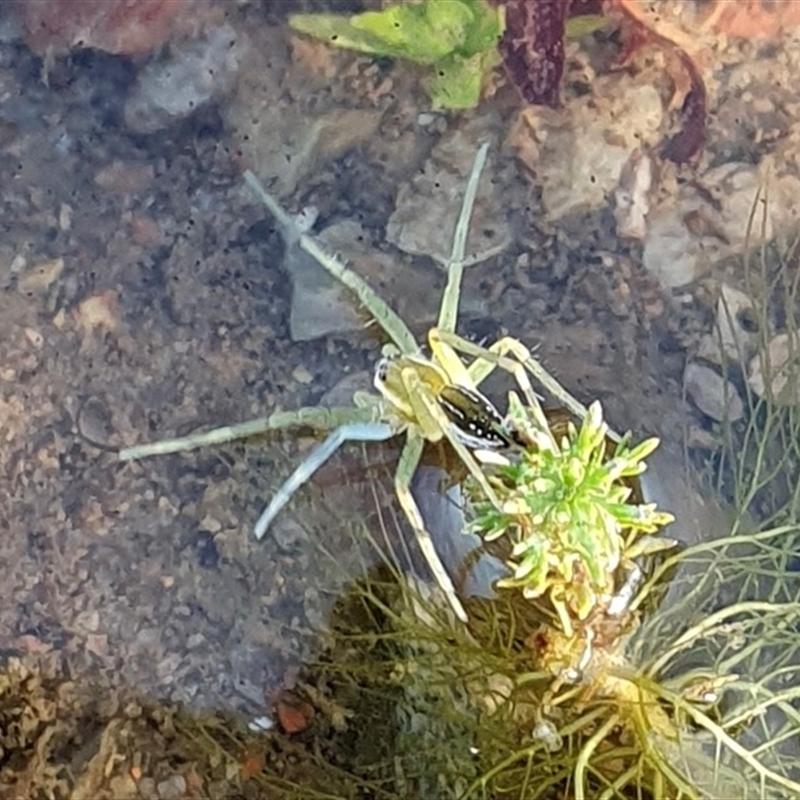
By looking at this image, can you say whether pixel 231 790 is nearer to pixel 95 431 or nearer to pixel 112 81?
pixel 95 431

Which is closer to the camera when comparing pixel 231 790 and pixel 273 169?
pixel 231 790

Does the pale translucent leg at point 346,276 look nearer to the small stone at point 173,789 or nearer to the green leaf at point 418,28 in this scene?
the green leaf at point 418,28

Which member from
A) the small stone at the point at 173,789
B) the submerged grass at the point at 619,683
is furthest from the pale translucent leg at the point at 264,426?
the small stone at the point at 173,789

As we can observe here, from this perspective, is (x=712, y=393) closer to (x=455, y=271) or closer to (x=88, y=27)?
(x=455, y=271)

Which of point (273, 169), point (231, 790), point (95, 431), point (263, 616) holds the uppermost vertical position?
point (273, 169)

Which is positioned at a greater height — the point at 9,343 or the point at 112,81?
the point at 112,81

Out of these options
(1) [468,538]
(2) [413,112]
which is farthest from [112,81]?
(1) [468,538]
